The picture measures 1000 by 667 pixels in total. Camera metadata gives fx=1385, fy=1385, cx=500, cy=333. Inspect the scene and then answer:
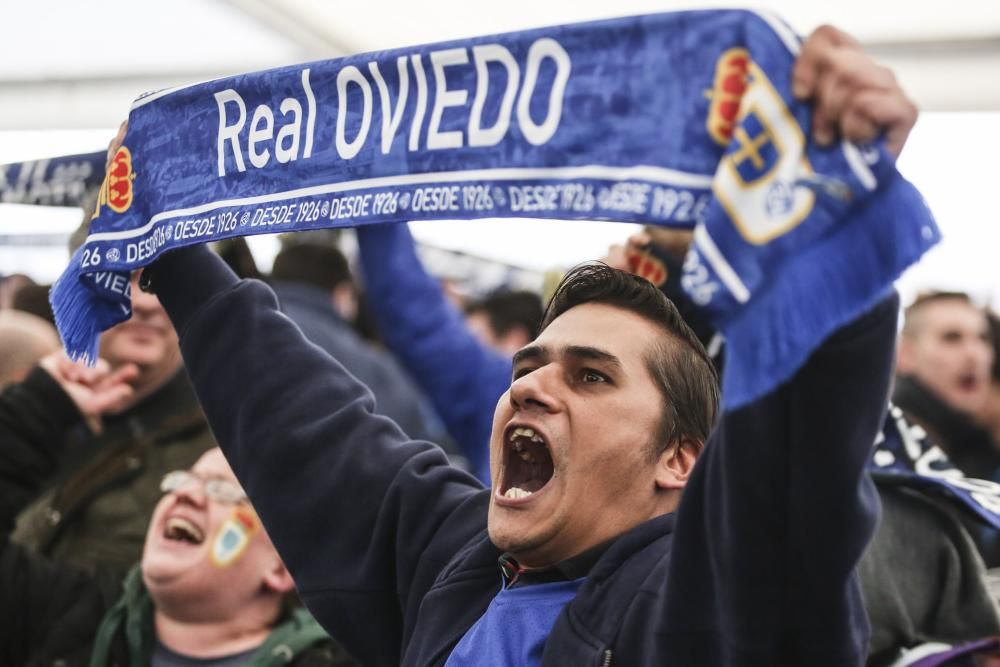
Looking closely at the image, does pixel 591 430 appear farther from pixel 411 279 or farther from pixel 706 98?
pixel 411 279

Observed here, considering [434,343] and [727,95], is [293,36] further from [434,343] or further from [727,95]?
[727,95]

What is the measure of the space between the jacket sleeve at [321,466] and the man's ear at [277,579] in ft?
2.29

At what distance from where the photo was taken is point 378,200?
171 centimetres

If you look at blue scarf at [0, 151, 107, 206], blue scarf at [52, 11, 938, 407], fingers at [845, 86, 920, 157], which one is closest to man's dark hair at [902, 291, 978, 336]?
blue scarf at [0, 151, 107, 206]

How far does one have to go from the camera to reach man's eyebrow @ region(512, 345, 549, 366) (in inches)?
72.8

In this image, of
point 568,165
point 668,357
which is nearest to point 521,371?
point 668,357

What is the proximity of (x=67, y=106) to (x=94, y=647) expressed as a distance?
336 centimetres

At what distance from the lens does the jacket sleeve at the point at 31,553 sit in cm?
283

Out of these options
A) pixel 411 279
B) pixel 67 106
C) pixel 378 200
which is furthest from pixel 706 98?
pixel 67 106

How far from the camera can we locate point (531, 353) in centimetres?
186

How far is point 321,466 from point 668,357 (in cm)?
55

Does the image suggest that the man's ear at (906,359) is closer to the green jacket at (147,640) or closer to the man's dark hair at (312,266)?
the man's dark hair at (312,266)

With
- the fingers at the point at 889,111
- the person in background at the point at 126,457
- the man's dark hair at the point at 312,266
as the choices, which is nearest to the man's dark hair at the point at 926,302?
the man's dark hair at the point at 312,266

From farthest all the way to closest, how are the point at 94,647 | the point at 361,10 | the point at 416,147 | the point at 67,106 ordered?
the point at 67,106
the point at 361,10
the point at 94,647
the point at 416,147
